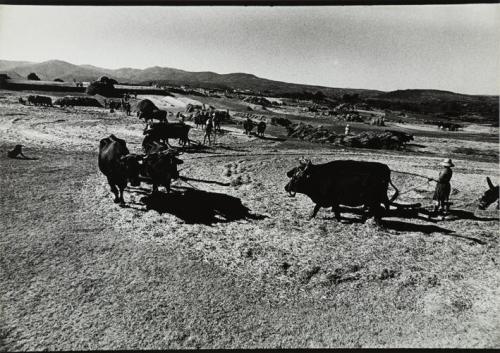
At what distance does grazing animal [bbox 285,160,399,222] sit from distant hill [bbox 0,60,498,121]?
6.47 metres

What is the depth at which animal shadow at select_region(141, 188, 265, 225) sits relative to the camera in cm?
1007

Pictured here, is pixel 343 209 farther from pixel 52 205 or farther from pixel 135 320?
pixel 52 205

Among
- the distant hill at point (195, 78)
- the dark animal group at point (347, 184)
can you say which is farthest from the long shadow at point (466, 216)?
the distant hill at point (195, 78)

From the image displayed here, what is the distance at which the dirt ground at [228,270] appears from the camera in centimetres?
561

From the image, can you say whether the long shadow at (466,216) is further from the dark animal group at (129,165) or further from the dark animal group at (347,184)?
the dark animal group at (129,165)

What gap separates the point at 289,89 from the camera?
111 meters

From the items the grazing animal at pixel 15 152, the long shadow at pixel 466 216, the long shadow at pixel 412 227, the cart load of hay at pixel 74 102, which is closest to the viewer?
the long shadow at pixel 412 227

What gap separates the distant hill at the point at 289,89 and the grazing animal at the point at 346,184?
6471 millimetres

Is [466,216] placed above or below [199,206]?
above

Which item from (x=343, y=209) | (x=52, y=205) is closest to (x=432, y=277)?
(x=343, y=209)

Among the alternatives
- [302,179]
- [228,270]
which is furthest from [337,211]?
[228,270]

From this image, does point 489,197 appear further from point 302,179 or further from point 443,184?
point 302,179

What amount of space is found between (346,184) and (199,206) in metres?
4.76

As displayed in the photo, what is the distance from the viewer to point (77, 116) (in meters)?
28.6
